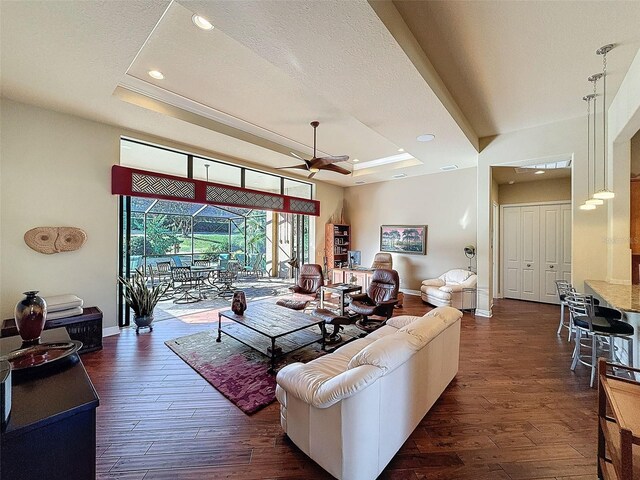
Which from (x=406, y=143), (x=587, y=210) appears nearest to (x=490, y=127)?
(x=406, y=143)

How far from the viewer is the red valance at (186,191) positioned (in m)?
4.16

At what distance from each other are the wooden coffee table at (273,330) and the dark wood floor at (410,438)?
0.72 metres

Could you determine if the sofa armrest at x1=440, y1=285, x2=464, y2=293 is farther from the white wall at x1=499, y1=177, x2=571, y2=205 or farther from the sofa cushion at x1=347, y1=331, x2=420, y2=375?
the sofa cushion at x1=347, y1=331, x2=420, y2=375

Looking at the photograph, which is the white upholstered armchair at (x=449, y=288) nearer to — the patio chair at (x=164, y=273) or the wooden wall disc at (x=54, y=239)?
the patio chair at (x=164, y=273)

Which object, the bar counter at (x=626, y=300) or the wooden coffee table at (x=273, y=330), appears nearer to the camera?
the bar counter at (x=626, y=300)

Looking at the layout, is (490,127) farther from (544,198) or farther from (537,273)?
(537,273)

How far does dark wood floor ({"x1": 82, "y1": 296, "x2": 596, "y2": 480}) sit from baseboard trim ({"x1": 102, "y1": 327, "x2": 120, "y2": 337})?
0.76m

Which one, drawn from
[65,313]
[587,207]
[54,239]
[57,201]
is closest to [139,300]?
[65,313]

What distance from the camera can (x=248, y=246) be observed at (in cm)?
936

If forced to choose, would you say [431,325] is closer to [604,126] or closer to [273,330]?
[273,330]

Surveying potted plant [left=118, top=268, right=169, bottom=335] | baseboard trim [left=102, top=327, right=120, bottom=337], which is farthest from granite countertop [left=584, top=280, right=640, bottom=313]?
baseboard trim [left=102, top=327, right=120, bottom=337]

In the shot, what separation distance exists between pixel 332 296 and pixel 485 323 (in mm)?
3348

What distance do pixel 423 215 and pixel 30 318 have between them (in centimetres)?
738

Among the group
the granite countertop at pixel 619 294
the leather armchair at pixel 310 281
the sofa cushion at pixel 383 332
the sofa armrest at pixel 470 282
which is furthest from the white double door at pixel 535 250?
the sofa cushion at pixel 383 332
